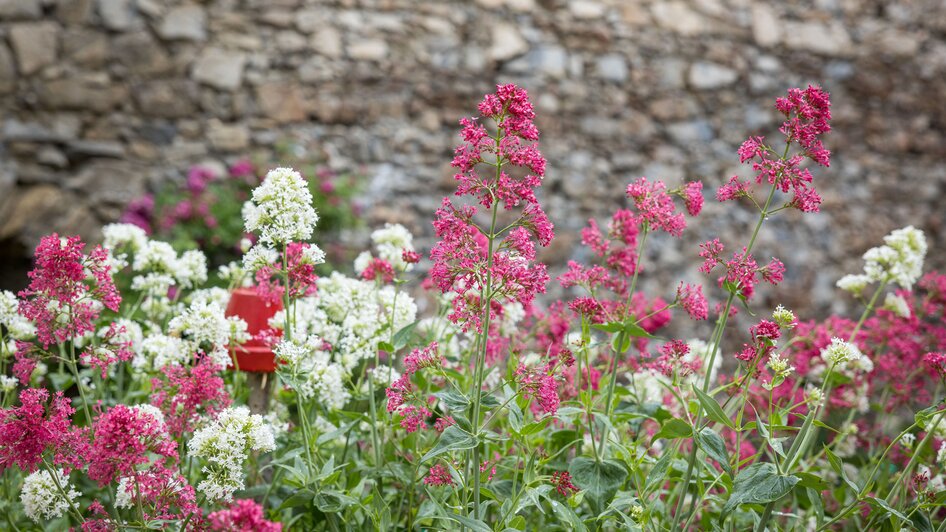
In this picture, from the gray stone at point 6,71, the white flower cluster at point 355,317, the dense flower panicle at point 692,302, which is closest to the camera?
the dense flower panicle at point 692,302

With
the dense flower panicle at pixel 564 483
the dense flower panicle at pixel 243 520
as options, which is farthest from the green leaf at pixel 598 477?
the dense flower panicle at pixel 243 520

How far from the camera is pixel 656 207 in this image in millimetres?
1220

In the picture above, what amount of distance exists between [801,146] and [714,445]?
1.35ft

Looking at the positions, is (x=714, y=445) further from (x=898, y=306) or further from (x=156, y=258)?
(x=156, y=258)

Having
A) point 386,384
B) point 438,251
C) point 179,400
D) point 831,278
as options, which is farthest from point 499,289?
point 831,278

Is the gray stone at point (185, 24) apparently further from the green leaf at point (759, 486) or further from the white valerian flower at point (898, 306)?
the green leaf at point (759, 486)

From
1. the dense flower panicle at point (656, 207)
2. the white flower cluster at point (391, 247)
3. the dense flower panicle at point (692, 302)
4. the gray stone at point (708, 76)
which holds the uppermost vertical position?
the dense flower panicle at point (656, 207)

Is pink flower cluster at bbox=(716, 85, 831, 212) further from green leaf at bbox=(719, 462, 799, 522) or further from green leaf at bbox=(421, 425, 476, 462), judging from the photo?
green leaf at bbox=(421, 425, 476, 462)

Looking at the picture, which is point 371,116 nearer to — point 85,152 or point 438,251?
point 85,152

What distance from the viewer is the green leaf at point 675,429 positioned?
108 centimetres

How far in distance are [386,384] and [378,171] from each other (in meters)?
3.48

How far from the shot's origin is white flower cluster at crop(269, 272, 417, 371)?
1.34 meters

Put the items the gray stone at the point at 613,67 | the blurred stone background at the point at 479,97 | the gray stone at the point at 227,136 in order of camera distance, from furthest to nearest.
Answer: the gray stone at the point at 613,67 < the gray stone at the point at 227,136 < the blurred stone background at the point at 479,97

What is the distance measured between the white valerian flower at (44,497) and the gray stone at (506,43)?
163 inches
